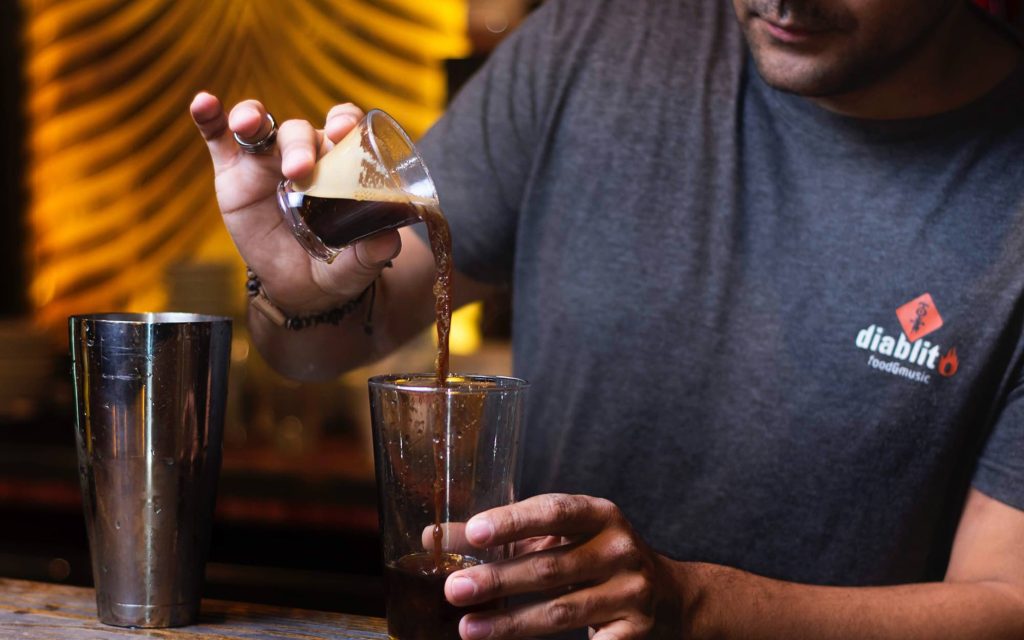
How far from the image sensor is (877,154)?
157 cm

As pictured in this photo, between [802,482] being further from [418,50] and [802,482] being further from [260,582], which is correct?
[418,50]

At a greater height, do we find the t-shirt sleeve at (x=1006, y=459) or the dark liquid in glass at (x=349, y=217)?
the dark liquid in glass at (x=349, y=217)

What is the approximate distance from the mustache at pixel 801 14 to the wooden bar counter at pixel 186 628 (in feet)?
2.85

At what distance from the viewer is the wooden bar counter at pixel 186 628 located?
3.37 ft

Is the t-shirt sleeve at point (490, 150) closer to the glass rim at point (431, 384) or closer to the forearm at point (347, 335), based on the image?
the forearm at point (347, 335)

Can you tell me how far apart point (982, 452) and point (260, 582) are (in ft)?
6.37

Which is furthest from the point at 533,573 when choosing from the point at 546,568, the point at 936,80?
the point at 936,80

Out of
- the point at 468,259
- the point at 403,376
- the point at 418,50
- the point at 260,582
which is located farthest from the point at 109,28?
the point at 403,376

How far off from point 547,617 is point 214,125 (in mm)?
636

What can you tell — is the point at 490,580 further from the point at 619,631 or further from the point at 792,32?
the point at 792,32

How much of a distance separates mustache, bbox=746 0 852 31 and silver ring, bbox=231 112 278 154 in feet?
2.04

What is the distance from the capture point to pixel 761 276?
1.59m

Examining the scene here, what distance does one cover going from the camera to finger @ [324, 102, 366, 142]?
1.20 meters

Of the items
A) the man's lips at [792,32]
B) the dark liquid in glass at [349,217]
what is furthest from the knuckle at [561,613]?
the man's lips at [792,32]
